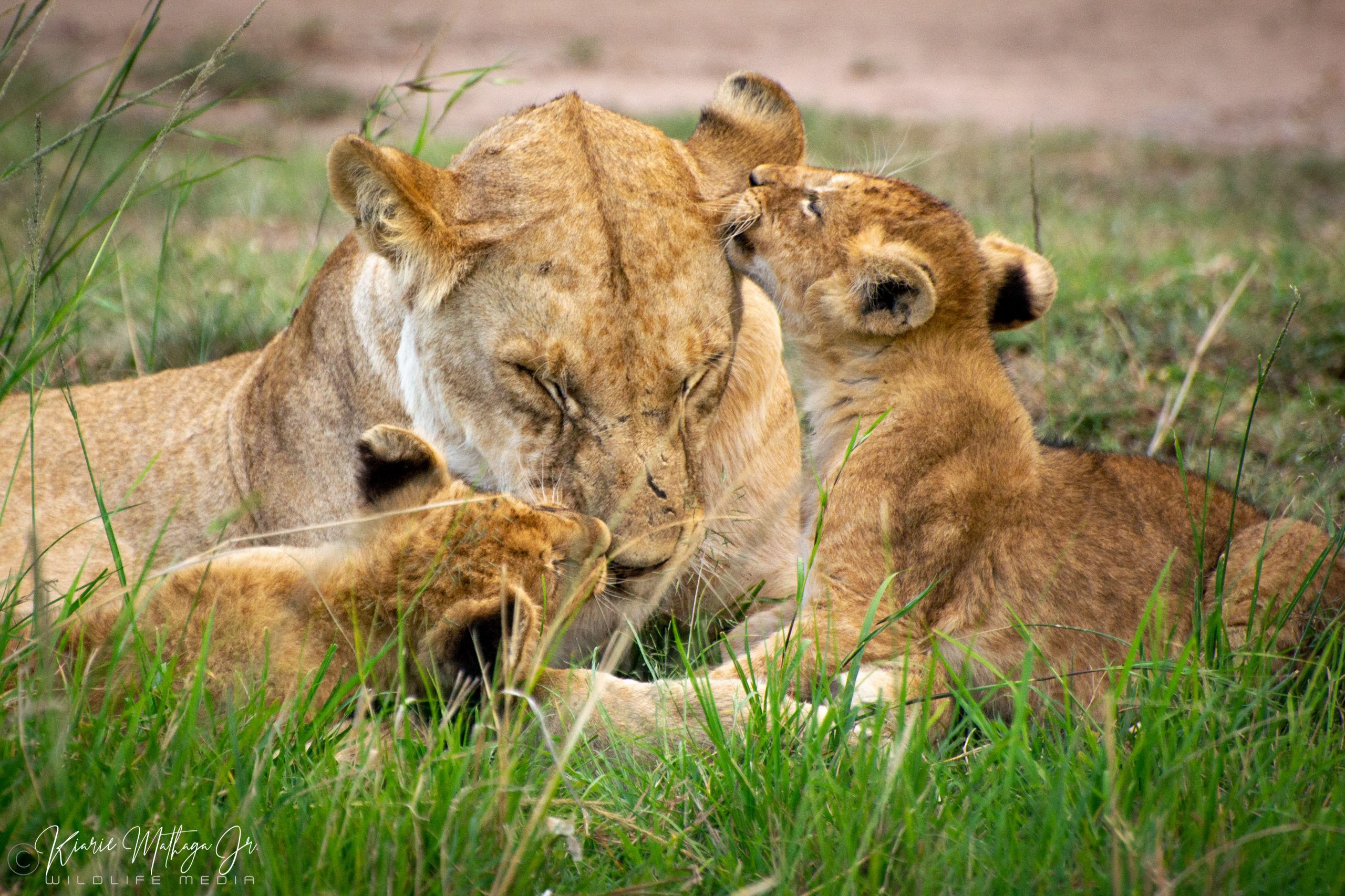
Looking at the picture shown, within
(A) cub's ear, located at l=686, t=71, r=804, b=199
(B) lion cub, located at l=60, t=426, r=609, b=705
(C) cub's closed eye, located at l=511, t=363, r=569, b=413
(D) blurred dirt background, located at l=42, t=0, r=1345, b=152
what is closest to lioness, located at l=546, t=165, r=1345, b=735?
(A) cub's ear, located at l=686, t=71, r=804, b=199

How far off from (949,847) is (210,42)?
13.4 m

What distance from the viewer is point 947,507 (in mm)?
2820

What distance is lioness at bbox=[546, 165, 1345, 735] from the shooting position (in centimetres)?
270

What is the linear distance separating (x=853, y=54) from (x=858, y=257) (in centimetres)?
1639

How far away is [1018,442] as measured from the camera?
299 centimetres

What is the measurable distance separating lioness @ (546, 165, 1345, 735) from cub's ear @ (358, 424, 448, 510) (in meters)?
0.63

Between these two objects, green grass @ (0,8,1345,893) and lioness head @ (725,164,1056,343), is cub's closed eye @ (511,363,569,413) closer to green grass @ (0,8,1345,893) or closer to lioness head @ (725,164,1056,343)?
lioness head @ (725,164,1056,343)

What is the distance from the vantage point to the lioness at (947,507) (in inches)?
106

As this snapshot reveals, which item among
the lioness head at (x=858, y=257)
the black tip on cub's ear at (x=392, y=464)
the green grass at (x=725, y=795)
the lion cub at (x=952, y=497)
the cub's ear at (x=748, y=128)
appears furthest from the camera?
the cub's ear at (x=748, y=128)

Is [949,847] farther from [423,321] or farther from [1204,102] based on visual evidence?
[1204,102]

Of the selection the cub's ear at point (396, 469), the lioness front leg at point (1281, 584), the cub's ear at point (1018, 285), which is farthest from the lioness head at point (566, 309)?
the lioness front leg at point (1281, 584)

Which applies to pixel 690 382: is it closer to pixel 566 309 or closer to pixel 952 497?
pixel 566 309

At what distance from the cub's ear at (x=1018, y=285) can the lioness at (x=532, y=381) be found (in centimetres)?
61

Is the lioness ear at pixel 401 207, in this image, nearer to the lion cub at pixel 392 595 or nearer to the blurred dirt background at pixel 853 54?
the lion cub at pixel 392 595
